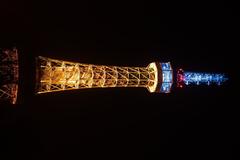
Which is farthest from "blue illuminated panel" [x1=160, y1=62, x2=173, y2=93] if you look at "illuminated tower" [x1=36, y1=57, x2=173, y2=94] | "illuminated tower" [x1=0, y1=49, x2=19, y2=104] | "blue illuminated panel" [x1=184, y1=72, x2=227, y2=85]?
"illuminated tower" [x1=0, y1=49, x2=19, y2=104]

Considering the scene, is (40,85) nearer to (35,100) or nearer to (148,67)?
(35,100)

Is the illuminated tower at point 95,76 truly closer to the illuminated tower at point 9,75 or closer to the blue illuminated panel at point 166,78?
the blue illuminated panel at point 166,78

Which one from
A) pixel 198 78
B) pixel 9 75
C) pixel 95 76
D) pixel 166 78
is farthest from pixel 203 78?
pixel 9 75

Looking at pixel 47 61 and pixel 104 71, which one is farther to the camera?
pixel 104 71

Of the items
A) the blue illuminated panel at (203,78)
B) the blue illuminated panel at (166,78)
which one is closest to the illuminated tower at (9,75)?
the blue illuminated panel at (166,78)

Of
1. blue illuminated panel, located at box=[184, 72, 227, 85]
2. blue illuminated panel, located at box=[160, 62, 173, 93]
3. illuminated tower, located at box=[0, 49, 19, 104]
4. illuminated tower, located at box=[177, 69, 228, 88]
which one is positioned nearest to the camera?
illuminated tower, located at box=[0, 49, 19, 104]

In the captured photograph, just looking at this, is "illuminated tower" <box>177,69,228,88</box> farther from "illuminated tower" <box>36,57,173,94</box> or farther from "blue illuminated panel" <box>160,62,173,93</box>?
"illuminated tower" <box>36,57,173,94</box>

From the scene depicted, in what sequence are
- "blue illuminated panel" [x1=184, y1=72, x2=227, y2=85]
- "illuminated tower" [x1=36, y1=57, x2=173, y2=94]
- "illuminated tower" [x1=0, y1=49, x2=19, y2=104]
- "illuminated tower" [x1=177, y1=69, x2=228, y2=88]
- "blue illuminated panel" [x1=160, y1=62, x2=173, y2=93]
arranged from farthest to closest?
"blue illuminated panel" [x1=184, y1=72, x2=227, y2=85] < "illuminated tower" [x1=177, y1=69, x2=228, y2=88] < "blue illuminated panel" [x1=160, y1=62, x2=173, y2=93] < "illuminated tower" [x1=36, y1=57, x2=173, y2=94] < "illuminated tower" [x1=0, y1=49, x2=19, y2=104]

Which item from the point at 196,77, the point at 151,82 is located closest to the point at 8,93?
the point at 151,82
